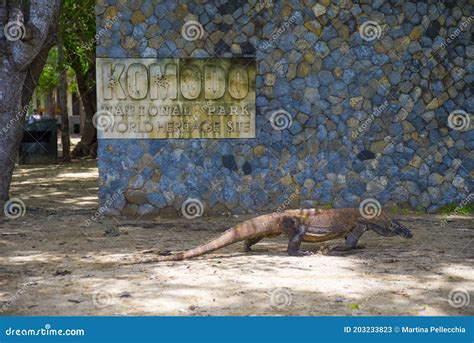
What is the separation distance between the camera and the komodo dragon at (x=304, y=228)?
24.7ft

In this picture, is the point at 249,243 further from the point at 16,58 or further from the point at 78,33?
the point at 78,33

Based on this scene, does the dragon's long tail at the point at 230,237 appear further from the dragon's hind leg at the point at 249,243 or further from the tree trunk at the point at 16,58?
the tree trunk at the point at 16,58

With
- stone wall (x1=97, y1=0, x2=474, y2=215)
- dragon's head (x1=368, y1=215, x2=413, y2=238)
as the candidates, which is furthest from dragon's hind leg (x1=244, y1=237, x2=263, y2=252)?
stone wall (x1=97, y1=0, x2=474, y2=215)

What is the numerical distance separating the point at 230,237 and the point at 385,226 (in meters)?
1.82

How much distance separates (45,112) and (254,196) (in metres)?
30.3

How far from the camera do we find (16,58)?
1057cm

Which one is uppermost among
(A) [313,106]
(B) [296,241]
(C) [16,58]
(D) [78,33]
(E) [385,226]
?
(D) [78,33]

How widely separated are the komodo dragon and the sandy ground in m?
0.19

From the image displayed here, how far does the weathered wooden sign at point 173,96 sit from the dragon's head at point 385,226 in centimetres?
349

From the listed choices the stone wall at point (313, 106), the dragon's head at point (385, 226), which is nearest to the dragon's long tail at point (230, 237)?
the dragon's head at point (385, 226)

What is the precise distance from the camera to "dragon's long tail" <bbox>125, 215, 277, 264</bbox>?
7398mm

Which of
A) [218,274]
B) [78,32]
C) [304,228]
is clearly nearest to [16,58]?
[304,228]

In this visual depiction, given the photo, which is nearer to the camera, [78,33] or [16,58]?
[16,58]

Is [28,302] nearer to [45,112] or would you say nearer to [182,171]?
[182,171]
